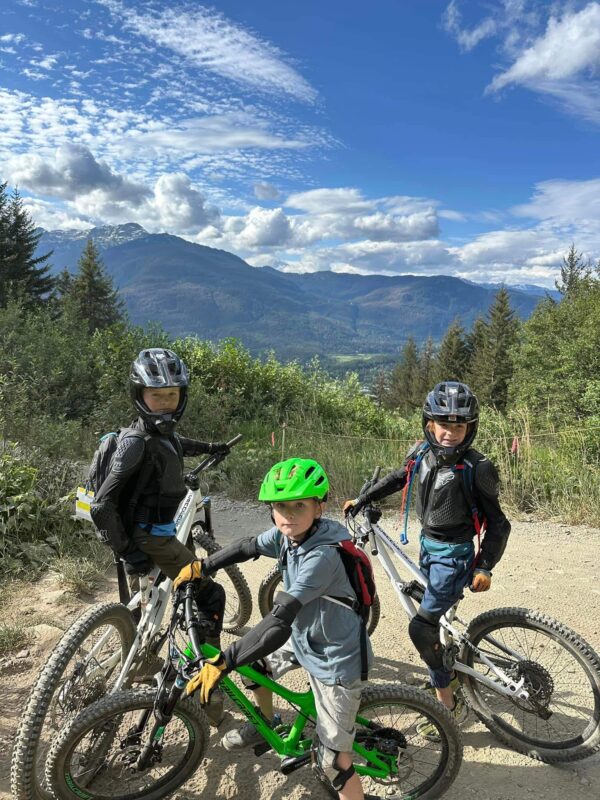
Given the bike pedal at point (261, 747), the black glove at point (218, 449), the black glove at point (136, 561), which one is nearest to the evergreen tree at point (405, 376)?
the black glove at point (218, 449)

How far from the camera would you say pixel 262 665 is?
2.67 m

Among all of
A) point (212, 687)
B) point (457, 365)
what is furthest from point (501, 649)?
point (457, 365)

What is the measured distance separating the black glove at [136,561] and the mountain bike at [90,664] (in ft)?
0.42

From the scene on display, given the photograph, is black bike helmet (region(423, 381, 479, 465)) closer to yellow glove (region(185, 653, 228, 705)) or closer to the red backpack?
the red backpack

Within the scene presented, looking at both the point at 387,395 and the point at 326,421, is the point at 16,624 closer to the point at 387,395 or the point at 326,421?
the point at 326,421

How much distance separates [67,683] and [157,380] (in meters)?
1.76

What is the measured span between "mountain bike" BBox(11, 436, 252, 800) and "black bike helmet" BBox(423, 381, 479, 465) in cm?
180

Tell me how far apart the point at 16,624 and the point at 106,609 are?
1.76m

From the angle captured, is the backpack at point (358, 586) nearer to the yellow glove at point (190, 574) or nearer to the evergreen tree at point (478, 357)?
the yellow glove at point (190, 574)

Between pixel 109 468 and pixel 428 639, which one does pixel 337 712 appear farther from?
pixel 109 468

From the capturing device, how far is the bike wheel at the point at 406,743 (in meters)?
2.57

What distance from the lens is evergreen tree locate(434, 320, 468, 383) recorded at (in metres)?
61.7

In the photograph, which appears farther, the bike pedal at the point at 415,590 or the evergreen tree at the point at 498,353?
the evergreen tree at the point at 498,353

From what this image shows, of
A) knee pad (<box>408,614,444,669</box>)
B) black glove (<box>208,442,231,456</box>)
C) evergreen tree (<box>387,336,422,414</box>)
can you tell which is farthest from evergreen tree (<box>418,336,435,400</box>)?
knee pad (<box>408,614,444,669</box>)
